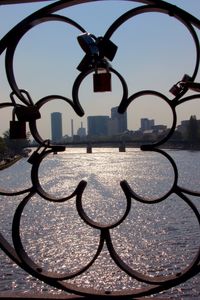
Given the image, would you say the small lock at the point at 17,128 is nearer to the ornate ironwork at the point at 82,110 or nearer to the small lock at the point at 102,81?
the ornate ironwork at the point at 82,110

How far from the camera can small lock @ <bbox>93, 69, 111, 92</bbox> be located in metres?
2.05

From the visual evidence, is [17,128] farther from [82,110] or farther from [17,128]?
[82,110]

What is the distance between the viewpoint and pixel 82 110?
81.7 inches

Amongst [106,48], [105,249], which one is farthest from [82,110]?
[105,249]

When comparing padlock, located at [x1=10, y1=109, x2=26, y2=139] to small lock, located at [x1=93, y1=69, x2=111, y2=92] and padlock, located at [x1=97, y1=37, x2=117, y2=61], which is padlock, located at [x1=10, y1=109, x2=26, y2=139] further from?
padlock, located at [x1=97, y1=37, x2=117, y2=61]

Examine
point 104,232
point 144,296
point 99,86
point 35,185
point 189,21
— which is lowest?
point 144,296

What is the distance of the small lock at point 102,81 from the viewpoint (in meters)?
2.05

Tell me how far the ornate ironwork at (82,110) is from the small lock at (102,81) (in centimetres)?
2

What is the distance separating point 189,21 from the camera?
1.96 metres

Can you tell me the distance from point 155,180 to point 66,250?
14862mm

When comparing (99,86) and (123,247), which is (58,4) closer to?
(99,86)

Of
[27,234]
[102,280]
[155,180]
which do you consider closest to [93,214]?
[27,234]

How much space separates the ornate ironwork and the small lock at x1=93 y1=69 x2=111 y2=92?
23 mm

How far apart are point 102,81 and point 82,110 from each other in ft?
0.51
